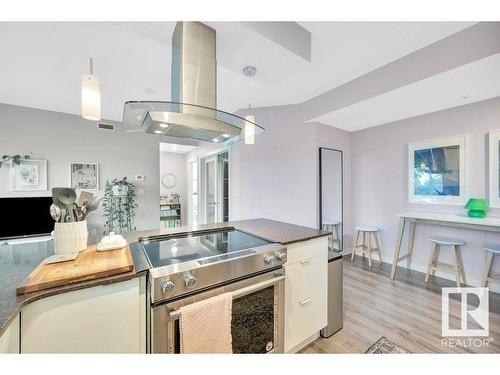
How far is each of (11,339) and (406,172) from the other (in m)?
4.03

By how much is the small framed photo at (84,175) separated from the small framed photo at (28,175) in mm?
330

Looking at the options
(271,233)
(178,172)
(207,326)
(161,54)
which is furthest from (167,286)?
(178,172)

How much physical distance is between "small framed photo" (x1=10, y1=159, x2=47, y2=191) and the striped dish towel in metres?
3.71

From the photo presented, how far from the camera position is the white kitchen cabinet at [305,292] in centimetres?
146

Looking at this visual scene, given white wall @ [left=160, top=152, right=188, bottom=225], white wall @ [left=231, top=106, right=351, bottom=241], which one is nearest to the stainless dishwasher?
white wall @ [left=231, top=106, right=351, bottom=241]

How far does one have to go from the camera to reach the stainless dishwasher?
1.75 meters

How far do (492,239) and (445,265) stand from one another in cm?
57

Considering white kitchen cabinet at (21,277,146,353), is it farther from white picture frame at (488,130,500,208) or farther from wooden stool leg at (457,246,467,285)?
white picture frame at (488,130,500,208)

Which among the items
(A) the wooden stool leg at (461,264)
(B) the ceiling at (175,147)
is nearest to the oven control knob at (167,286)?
(A) the wooden stool leg at (461,264)

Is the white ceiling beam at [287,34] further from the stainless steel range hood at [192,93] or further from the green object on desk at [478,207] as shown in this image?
the green object on desk at [478,207]

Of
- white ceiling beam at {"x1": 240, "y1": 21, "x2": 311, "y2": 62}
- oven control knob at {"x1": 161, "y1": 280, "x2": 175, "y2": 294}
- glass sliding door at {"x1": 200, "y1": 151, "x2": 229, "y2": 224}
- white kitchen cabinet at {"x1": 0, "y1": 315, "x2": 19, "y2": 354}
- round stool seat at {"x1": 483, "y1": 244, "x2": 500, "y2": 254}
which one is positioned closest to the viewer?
white kitchen cabinet at {"x1": 0, "y1": 315, "x2": 19, "y2": 354}
